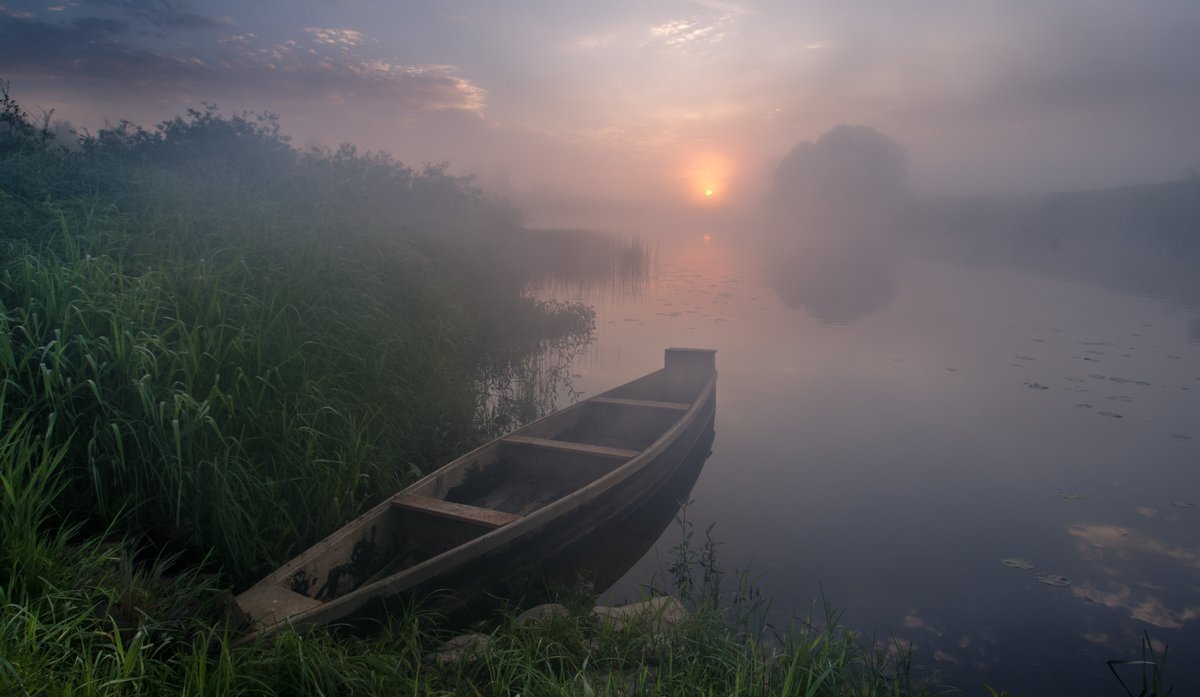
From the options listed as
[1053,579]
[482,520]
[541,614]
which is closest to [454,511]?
[482,520]

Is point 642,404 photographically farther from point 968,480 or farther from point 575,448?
point 968,480

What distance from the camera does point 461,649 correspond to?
3.01 meters

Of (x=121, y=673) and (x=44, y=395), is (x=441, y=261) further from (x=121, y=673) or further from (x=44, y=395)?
(x=121, y=673)

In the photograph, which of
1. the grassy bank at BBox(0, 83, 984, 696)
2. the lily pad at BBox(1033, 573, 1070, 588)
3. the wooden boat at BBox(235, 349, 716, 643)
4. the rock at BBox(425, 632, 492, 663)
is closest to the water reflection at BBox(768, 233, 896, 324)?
the wooden boat at BBox(235, 349, 716, 643)

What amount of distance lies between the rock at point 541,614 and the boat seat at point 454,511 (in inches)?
24.8

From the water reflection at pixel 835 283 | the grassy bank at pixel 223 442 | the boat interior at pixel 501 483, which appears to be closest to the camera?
the grassy bank at pixel 223 442

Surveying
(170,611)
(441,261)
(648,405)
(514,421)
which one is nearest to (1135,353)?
(648,405)

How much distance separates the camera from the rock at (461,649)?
2809 millimetres

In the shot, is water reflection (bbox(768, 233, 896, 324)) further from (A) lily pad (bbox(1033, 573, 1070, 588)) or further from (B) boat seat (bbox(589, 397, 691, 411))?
(A) lily pad (bbox(1033, 573, 1070, 588))

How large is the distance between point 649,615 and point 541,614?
63 centimetres

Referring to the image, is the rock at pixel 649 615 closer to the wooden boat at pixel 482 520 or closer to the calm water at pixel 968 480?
the wooden boat at pixel 482 520

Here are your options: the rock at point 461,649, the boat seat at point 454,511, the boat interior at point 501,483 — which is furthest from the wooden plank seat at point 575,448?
the rock at point 461,649

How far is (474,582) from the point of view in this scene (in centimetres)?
369

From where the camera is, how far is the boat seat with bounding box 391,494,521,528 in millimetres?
3982
